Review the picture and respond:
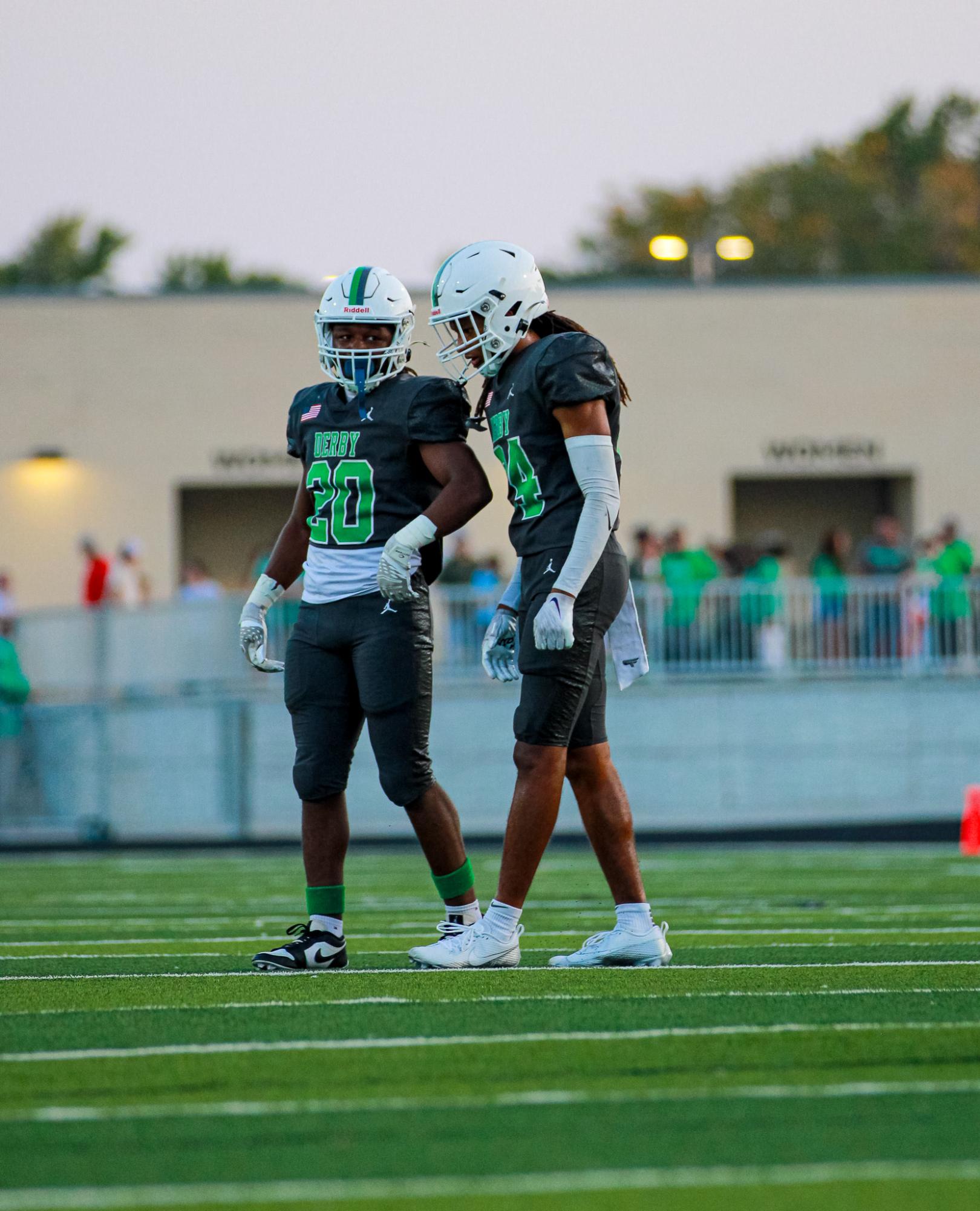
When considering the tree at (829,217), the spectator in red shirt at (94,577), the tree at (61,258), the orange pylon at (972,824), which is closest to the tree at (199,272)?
the tree at (61,258)

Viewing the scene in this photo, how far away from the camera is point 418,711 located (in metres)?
5.89

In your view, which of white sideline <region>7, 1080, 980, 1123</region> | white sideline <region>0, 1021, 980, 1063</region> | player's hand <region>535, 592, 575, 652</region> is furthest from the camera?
player's hand <region>535, 592, 575, 652</region>

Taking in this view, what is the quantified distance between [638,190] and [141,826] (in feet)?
145

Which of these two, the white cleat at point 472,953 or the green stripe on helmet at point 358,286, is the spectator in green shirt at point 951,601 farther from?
the white cleat at point 472,953

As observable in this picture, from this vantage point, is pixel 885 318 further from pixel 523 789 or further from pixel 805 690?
pixel 523 789

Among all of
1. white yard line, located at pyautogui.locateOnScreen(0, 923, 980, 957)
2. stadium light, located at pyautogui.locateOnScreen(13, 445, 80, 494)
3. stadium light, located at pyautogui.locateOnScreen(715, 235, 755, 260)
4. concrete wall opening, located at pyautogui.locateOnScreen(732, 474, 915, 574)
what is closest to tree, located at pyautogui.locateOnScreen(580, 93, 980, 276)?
concrete wall opening, located at pyautogui.locateOnScreen(732, 474, 915, 574)

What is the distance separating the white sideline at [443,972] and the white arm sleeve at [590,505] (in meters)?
1.12

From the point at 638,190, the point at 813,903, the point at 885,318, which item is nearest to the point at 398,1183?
the point at 813,903

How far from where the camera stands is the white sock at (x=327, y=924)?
589 centimetres

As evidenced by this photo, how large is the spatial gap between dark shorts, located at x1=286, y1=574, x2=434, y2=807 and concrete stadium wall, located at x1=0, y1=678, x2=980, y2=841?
10.6 meters

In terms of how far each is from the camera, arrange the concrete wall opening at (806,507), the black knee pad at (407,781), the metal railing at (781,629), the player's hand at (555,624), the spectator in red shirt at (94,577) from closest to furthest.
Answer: the player's hand at (555,624)
the black knee pad at (407,781)
the metal railing at (781,629)
the spectator in red shirt at (94,577)
the concrete wall opening at (806,507)

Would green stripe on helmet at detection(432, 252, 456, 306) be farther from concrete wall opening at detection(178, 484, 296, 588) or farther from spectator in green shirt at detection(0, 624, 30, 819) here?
concrete wall opening at detection(178, 484, 296, 588)

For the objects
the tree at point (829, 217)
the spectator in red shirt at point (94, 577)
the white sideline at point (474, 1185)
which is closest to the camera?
the white sideline at point (474, 1185)

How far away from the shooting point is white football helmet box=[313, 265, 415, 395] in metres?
6.04
